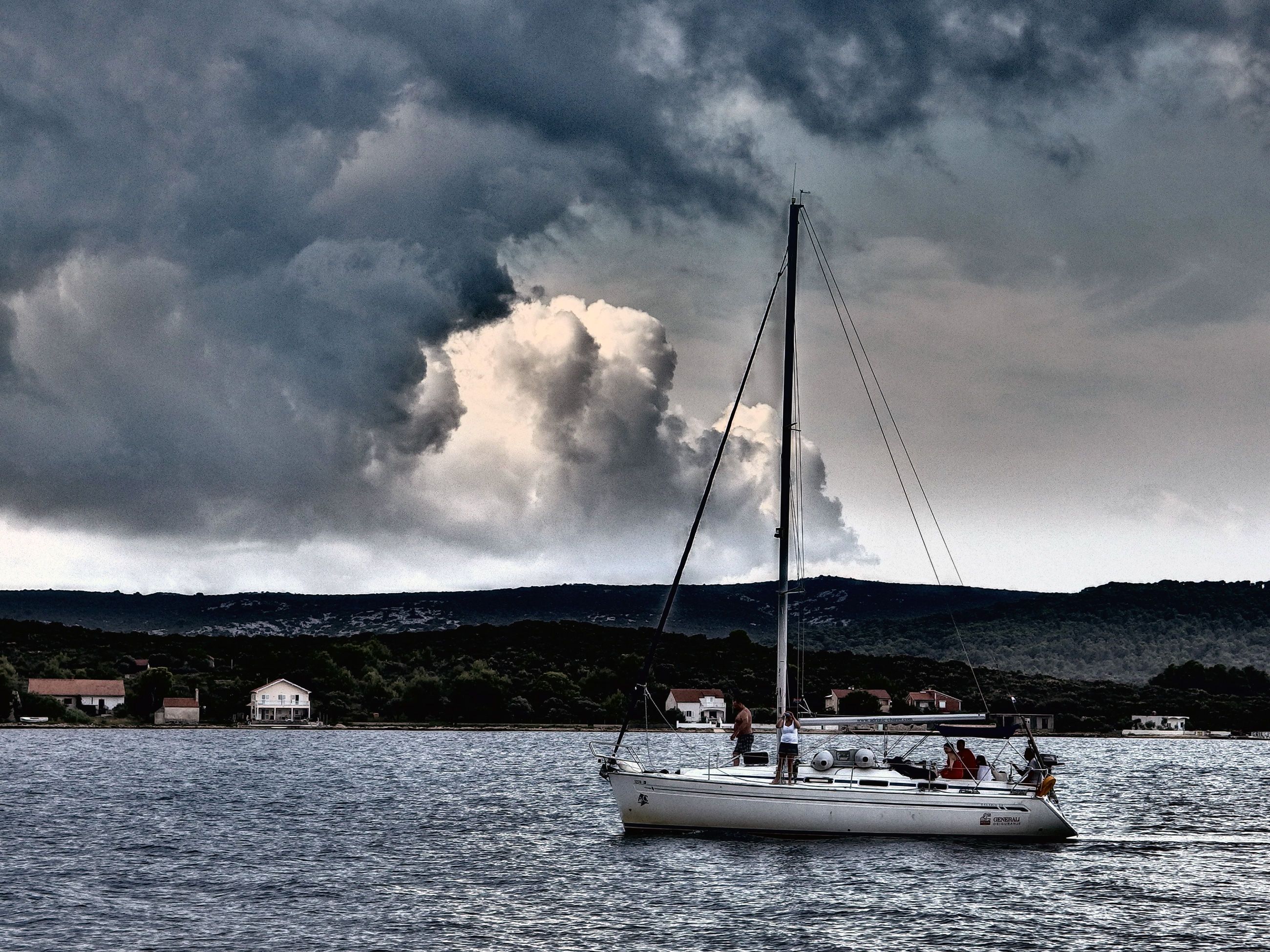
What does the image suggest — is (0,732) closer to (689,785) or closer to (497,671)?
(497,671)

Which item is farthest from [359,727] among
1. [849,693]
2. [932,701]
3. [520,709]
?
[932,701]

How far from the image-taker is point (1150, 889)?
43906 mm

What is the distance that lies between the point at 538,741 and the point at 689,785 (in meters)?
109

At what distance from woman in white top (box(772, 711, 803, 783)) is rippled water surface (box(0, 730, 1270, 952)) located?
2706 mm

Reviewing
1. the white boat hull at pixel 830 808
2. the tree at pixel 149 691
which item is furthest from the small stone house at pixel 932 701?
the white boat hull at pixel 830 808

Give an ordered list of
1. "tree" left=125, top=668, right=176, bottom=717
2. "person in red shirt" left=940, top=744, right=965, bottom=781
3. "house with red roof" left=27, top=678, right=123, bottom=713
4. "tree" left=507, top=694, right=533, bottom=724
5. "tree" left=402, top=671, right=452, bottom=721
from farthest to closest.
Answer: "tree" left=402, top=671, right=452, bottom=721 → "tree" left=507, top=694, right=533, bottom=724 → "tree" left=125, top=668, right=176, bottom=717 → "house with red roof" left=27, top=678, right=123, bottom=713 → "person in red shirt" left=940, top=744, right=965, bottom=781

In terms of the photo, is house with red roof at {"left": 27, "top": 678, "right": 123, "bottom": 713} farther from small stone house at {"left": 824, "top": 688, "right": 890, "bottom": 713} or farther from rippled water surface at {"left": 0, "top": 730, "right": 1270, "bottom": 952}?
rippled water surface at {"left": 0, "top": 730, "right": 1270, "bottom": 952}

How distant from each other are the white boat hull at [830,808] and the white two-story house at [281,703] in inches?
5300

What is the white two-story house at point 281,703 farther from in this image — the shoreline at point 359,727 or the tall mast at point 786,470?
the tall mast at point 786,470

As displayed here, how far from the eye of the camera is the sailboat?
47188 millimetres

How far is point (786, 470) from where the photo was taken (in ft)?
167

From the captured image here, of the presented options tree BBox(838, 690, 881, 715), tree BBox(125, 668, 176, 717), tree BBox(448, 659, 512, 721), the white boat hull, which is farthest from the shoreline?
the white boat hull

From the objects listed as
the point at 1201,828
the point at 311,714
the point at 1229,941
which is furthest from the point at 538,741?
the point at 1229,941

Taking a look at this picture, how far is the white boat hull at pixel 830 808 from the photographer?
47094 mm
